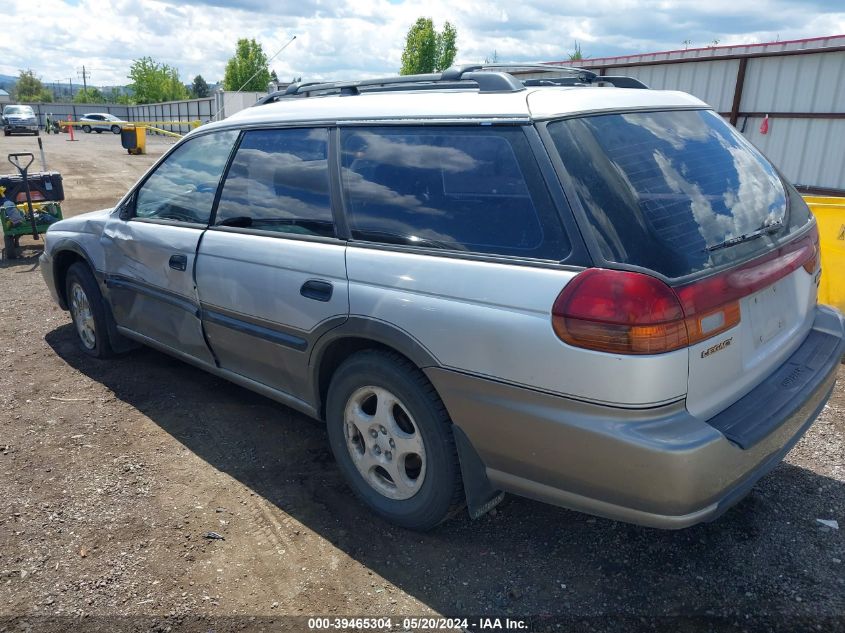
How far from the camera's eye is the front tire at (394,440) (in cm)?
272

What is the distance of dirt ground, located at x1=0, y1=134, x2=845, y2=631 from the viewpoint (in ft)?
8.46

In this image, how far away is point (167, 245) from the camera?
4008 millimetres

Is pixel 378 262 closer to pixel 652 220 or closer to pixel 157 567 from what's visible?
pixel 652 220

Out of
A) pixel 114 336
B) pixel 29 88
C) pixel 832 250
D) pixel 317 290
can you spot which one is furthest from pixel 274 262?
pixel 29 88

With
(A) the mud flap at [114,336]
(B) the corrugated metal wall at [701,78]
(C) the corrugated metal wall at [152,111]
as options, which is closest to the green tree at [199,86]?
(C) the corrugated metal wall at [152,111]

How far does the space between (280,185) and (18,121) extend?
2179 inches

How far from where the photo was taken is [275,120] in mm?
3529

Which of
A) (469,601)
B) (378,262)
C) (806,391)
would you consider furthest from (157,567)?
(806,391)

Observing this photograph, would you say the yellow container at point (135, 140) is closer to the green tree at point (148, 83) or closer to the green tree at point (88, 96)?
the green tree at point (148, 83)

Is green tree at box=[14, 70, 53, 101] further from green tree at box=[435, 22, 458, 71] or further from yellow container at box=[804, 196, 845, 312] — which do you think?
yellow container at box=[804, 196, 845, 312]

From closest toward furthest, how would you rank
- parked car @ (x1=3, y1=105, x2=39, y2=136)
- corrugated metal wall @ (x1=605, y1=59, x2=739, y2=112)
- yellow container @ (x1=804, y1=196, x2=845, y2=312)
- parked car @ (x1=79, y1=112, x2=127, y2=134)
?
yellow container @ (x1=804, y1=196, x2=845, y2=312) < corrugated metal wall @ (x1=605, y1=59, x2=739, y2=112) < parked car @ (x1=3, y1=105, x2=39, y2=136) < parked car @ (x1=79, y1=112, x2=127, y2=134)

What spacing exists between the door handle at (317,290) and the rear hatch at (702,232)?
3.94 feet

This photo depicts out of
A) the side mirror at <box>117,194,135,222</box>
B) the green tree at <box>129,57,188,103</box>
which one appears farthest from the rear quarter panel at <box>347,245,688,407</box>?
the green tree at <box>129,57,188,103</box>

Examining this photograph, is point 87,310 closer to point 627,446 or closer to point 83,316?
point 83,316
